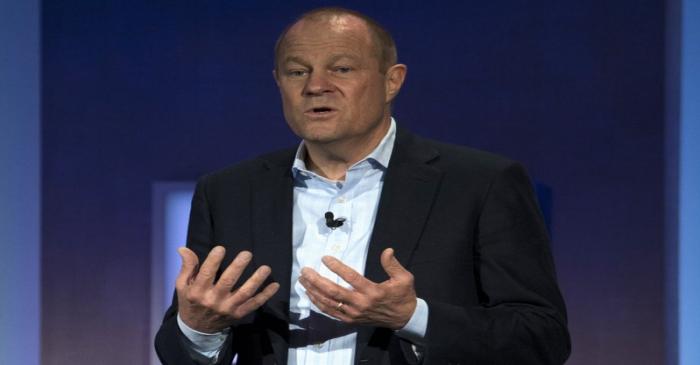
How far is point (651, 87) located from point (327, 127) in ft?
6.56

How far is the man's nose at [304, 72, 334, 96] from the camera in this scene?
2.56 metres

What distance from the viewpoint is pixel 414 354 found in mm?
2363

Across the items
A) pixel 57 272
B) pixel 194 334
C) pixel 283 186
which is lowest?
pixel 57 272

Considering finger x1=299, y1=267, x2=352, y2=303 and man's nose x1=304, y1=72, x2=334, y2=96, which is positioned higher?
man's nose x1=304, y1=72, x2=334, y2=96

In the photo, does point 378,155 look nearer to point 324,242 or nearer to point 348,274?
point 324,242

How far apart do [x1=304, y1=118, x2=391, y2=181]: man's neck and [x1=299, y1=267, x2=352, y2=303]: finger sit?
53 centimetres

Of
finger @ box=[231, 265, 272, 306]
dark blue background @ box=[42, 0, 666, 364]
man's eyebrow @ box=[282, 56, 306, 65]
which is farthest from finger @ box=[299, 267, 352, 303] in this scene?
dark blue background @ box=[42, 0, 666, 364]

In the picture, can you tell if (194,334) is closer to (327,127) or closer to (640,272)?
(327,127)

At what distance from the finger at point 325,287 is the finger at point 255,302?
0.16 m

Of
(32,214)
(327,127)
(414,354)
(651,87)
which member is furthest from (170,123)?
(414,354)

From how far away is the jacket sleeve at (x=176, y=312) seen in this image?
2457 millimetres

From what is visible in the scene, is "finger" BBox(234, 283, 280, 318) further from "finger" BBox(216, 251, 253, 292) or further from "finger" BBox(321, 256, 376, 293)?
"finger" BBox(321, 256, 376, 293)

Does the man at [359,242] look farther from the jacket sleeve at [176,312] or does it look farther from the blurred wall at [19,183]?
the blurred wall at [19,183]

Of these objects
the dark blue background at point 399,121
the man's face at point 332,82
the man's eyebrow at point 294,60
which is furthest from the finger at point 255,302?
the dark blue background at point 399,121
